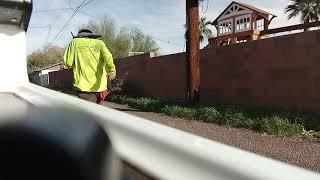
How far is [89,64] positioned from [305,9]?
46.9 meters

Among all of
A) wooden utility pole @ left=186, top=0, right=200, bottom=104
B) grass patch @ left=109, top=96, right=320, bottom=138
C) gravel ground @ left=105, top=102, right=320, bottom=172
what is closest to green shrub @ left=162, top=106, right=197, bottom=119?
grass patch @ left=109, top=96, right=320, bottom=138

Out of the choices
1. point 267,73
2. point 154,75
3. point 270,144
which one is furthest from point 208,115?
point 154,75

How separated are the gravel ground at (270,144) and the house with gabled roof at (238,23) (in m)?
11.1

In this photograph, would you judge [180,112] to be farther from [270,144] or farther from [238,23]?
[238,23]

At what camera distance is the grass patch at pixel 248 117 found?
36.2 ft

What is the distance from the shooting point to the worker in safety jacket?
22.2 feet

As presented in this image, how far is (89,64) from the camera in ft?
22.6

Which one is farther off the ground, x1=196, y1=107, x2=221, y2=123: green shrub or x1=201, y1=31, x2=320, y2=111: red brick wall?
x1=201, y1=31, x2=320, y2=111: red brick wall

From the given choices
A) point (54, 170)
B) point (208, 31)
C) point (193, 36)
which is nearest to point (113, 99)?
point (193, 36)

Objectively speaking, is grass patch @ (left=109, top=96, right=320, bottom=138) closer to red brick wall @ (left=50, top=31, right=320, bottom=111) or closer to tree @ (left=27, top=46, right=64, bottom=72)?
red brick wall @ (left=50, top=31, right=320, bottom=111)

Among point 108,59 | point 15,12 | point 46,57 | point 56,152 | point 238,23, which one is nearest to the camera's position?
point 56,152

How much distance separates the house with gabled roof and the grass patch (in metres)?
7.55

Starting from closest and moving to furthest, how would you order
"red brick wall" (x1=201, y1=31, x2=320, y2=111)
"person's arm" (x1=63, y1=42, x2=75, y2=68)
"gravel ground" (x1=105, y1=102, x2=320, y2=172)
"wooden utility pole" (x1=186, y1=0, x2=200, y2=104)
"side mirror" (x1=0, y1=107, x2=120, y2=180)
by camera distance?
"side mirror" (x1=0, y1=107, x2=120, y2=180)
"person's arm" (x1=63, y1=42, x2=75, y2=68)
"gravel ground" (x1=105, y1=102, x2=320, y2=172)
"red brick wall" (x1=201, y1=31, x2=320, y2=111)
"wooden utility pole" (x1=186, y1=0, x2=200, y2=104)

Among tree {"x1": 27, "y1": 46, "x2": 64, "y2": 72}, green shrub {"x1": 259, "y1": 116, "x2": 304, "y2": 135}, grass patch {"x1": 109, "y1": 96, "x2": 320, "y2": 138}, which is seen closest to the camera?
green shrub {"x1": 259, "y1": 116, "x2": 304, "y2": 135}
